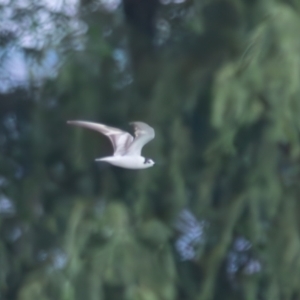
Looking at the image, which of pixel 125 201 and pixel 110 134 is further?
pixel 125 201

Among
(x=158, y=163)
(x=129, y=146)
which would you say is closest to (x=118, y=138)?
(x=129, y=146)

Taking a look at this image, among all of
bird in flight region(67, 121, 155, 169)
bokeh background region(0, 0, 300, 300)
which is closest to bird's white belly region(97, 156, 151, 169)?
bird in flight region(67, 121, 155, 169)

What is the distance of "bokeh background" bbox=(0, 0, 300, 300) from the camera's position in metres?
3.11

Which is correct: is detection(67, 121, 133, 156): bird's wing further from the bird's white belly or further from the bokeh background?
the bokeh background

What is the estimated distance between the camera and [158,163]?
3.28 m

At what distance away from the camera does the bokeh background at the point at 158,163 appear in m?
3.11

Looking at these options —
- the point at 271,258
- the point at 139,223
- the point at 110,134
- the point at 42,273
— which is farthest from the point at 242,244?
the point at 110,134

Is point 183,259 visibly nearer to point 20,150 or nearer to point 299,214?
point 299,214

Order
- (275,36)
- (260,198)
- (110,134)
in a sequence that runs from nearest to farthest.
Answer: (110,134), (275,36), (260,198)

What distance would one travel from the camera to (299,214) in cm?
323

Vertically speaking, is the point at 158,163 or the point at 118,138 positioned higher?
the point at 118,138

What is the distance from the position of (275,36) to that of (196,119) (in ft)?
1.51

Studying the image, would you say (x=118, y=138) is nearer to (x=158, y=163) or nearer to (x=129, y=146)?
(x=129, y=146)

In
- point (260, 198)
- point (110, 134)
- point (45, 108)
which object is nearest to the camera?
point (110, 134)
